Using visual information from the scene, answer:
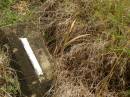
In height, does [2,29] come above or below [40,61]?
above

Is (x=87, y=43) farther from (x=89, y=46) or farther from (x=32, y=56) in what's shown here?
(x=32, y=56)

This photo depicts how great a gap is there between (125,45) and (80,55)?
382mm

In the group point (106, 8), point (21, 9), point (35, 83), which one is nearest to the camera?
point (35, 83)

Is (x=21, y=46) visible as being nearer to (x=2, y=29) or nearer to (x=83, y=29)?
(x=2, y=29)

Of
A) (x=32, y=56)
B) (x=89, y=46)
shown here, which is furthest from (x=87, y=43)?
(x=32, y=56)

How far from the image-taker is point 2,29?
10.6 feet

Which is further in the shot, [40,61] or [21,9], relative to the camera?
[21,9]

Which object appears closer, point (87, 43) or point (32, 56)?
point (32, 56)

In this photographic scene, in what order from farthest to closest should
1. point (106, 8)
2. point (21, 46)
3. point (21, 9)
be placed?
1. point (21, 9)
2. point (106, 8)
3. point (21, 46)

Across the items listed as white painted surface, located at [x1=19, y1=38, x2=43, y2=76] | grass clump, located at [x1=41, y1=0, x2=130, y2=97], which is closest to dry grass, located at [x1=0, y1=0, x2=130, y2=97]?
grass clump, located at [x1=41, y1=0, x2=130, y2=97]

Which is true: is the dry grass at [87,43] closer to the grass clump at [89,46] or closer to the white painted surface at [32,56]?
the grass clump at [89,46]

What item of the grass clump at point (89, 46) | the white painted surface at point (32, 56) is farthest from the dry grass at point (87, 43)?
the white painted surface at point (32, 56)

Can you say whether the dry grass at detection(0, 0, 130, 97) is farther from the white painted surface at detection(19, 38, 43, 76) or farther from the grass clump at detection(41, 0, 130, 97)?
the white painted surface at detection(19, 38, 43, 76)

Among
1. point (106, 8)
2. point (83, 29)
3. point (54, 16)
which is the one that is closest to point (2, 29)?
point (54, 16)
